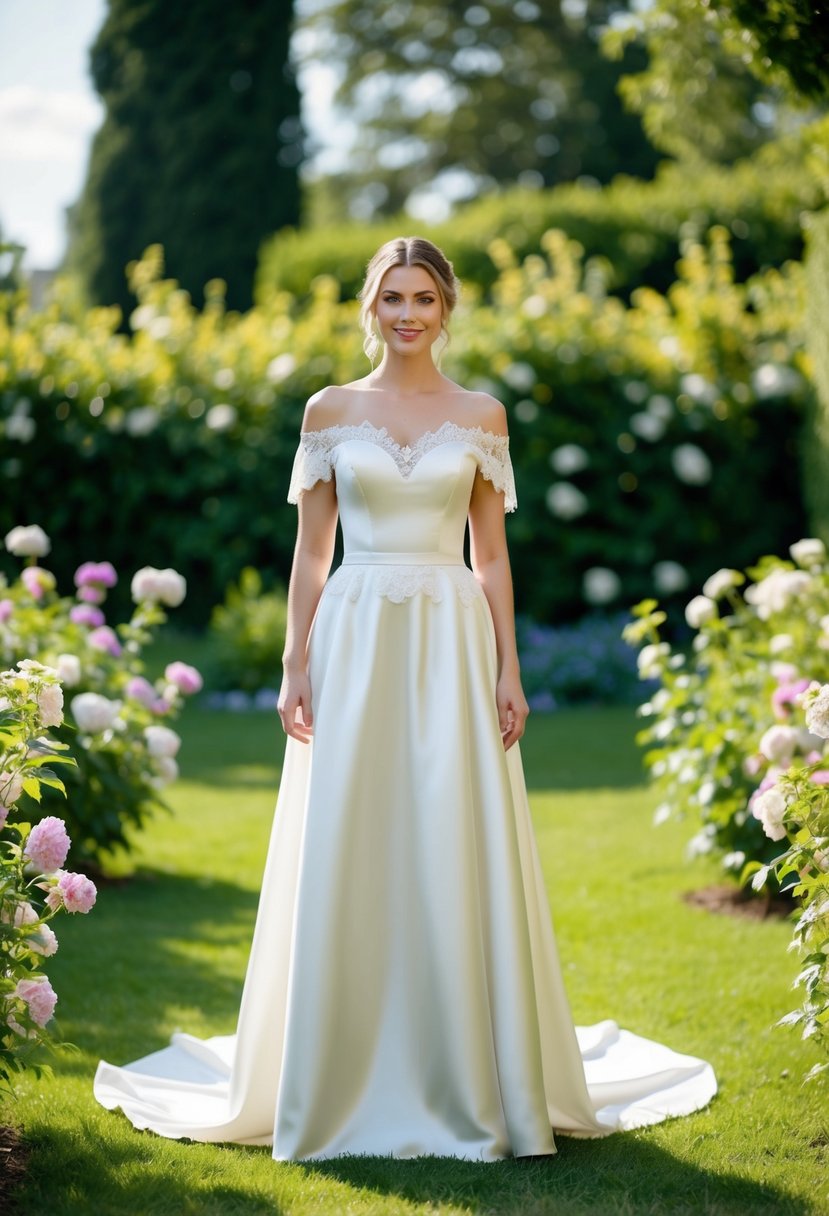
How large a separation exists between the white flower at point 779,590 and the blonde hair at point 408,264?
2.24 metres

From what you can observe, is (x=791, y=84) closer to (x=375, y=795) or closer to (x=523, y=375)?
(x=375, y=795)

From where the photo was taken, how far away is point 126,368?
11383mm

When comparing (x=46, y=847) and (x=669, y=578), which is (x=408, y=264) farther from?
(x=669, y=578)

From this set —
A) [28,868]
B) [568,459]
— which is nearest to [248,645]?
[568,459]

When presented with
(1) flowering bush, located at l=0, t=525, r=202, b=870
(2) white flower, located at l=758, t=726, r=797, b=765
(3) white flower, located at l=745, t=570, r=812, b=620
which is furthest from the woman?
(3) white flower, located at l=745, t=570, r=812, b=620

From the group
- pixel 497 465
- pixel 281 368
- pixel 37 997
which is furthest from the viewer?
pixel 281 368

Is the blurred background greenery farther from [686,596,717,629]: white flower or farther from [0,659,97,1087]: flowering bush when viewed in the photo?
[0,659,97,1087]: flowering bush

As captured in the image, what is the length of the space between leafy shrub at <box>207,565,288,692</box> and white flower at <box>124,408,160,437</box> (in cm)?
155

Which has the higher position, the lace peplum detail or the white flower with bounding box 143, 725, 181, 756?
the lace peplum detail

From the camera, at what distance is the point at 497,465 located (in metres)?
3.60

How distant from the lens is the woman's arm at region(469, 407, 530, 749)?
11.5ft

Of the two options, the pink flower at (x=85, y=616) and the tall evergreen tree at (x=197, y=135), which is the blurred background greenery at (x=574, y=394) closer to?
the pink flower at (x=85, y=616)

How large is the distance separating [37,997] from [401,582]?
1.24 meters

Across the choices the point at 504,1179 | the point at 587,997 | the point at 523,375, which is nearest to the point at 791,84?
the point at 587,997
